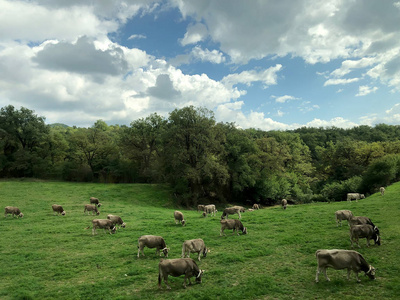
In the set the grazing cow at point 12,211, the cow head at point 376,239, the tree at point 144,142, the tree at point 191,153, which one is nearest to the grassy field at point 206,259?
the cow head at point 376,239

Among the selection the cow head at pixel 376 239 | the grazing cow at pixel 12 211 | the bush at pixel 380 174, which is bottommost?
the grazing cow at pixel 12 211

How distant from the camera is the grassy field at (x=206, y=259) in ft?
29.2

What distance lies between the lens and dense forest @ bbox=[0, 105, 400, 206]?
39.1m

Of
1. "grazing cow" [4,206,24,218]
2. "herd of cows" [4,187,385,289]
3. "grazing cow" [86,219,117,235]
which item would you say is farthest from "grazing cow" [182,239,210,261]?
"grazing cow" [4,206,24,218]

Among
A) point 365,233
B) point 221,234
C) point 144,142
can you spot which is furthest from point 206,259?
point 144,142

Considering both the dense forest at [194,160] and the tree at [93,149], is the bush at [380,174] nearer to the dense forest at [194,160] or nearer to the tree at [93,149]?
the dense forest at [194,160]

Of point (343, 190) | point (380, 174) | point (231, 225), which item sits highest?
point (380, 174)

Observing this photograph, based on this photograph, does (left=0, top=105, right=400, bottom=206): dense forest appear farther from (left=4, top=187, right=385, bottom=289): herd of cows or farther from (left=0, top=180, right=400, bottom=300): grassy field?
(left=4, top=187, right=385, bottom=289): herd of cows

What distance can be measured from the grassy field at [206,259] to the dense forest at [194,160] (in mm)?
16678

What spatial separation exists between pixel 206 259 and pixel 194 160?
27335 mm

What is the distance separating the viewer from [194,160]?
39.2 metres

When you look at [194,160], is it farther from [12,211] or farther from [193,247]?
[193,247]

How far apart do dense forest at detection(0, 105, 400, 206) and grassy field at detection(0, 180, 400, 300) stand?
657 inches

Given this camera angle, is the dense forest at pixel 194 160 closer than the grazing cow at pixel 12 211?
No
